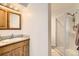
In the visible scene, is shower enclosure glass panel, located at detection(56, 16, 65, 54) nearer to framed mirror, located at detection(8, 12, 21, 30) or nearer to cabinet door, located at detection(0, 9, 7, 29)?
framed mirror, located at detection(8, 12, 21, 30)

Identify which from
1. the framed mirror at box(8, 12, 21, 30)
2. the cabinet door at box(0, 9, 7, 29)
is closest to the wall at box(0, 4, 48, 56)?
the framed mirror at box(8, 12, 21, 30)

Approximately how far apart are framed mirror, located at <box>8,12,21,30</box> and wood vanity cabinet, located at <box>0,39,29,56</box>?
194mm

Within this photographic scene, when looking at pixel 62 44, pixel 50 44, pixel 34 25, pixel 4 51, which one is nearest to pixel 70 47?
pixel 62 44

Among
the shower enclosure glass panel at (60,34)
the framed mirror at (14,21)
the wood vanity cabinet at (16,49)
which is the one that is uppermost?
the framed mirror at (14,21)

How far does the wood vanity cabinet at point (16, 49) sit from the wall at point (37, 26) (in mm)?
73

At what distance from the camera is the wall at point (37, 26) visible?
183 centimetres

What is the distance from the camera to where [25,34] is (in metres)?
1.81

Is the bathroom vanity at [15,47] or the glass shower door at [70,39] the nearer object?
the bathroom vanity at [15,47]

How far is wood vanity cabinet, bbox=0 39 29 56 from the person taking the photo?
1715 millimetres

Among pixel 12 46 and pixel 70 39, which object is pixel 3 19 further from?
pixel 70 39

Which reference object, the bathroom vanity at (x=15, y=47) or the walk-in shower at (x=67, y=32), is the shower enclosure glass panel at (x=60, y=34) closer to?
the walk-in shower at (x=67, y=32)

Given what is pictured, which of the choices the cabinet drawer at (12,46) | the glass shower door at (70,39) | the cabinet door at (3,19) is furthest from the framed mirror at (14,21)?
the glass shower door at (70,39)

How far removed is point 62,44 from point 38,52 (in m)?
0.31

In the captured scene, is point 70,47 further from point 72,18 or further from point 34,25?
point 34,25
